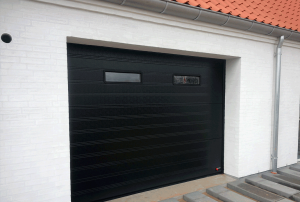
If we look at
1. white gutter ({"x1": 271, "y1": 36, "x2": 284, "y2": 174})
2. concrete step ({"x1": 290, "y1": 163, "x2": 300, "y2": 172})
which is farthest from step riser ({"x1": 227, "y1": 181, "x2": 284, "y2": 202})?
concrete step ({"x1": 290, "y1": 163, "x2": 300, "y2": 172})

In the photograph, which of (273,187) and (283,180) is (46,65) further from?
(283,180)

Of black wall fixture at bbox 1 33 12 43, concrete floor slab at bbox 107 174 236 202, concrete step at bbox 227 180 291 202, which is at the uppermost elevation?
black wall fixture at bbox 1 33 12 43

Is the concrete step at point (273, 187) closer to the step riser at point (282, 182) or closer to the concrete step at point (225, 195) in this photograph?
the step riser at point (282, 182)

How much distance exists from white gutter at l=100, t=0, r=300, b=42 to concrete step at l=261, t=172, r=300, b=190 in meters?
2.89

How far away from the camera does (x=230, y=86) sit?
14.5ft

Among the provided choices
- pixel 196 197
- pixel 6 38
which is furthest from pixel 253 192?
pixel 6 38

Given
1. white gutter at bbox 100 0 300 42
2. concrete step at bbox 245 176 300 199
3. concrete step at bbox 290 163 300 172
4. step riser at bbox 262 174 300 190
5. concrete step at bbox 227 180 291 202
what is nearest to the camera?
white gutter at bbox 100 0 300 42

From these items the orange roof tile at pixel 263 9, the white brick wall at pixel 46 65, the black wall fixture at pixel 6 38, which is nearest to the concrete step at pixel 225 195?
the white brick wall at pixel 46 65

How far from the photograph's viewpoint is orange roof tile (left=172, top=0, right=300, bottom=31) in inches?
144

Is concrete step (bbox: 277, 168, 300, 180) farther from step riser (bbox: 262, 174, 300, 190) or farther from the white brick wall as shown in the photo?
the white brick wall

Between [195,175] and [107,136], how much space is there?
6.96ft

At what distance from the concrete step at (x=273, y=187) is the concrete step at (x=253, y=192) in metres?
0.11

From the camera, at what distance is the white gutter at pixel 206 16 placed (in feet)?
9.64

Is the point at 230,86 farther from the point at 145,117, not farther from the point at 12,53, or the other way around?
the point at 12,53
